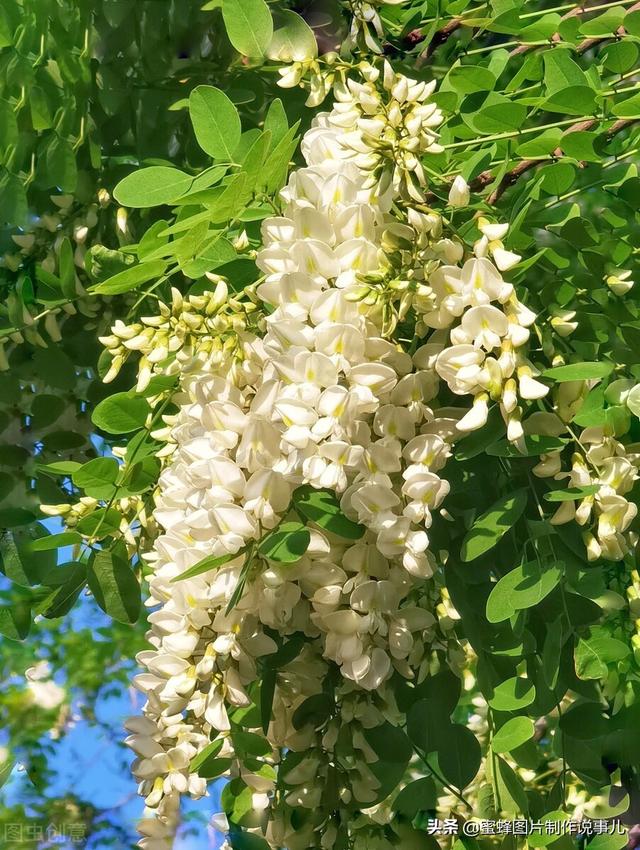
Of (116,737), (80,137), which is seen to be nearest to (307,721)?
(80,137)

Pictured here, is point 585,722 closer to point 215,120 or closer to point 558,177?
point 558,177

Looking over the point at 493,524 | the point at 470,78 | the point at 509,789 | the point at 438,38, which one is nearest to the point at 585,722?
the point at 509,789

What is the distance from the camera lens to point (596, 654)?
0.68 metres

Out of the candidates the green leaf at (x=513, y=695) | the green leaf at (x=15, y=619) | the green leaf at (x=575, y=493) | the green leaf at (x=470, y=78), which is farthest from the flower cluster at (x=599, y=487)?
the green leaf at (x=15, y=619)

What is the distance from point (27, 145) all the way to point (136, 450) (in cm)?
38

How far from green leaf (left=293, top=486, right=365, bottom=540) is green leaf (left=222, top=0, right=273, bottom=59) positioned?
0.35m

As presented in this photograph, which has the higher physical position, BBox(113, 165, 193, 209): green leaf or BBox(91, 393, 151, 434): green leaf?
BBox(113, 165, 193, 209): green leaf

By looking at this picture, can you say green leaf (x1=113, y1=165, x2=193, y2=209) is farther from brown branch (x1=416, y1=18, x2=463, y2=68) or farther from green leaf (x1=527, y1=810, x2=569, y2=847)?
green leaf (x1=527, y1=810, x2=569, y2=847)

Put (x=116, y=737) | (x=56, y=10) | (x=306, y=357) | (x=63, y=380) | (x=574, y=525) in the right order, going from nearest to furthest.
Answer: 1. (x=306, y=357)
2. (x=574, y=525)
3. (x=56, y=10)
4. (x=63, y=380)
5. (x=116, y=737)

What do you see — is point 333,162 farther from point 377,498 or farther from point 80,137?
point 80,137

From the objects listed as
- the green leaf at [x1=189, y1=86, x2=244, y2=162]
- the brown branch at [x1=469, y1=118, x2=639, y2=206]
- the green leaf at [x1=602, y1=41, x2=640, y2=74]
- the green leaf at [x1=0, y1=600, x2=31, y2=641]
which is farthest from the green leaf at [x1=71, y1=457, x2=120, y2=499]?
the green leaf at [x1=602, y1=41, x2=640, y2=74]

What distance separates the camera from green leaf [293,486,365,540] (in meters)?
0.62

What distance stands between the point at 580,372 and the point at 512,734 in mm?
259

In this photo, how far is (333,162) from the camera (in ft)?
2.14
